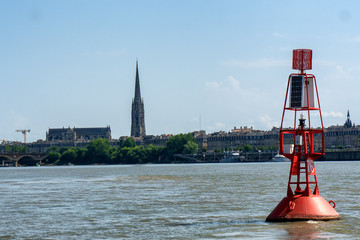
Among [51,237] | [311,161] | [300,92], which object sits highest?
[300,92]

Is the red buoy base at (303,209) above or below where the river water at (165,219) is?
above

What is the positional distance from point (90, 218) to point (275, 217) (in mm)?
6867

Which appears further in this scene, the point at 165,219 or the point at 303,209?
the point at 165,219

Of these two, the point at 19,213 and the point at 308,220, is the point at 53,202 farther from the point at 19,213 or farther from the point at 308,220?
the point at 308,220

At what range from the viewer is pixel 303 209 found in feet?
66.7

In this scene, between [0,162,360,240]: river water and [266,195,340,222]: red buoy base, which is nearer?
[0,162,360,240]: river water

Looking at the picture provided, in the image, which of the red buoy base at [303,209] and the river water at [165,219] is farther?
the red buoy base at [303,209]

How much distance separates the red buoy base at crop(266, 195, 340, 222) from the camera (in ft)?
66.6

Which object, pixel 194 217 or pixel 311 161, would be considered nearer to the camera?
pixel 311 161

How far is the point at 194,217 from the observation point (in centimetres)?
2436

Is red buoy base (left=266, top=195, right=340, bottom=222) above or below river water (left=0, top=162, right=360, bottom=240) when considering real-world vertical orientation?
above

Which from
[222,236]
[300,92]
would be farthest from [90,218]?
[300,92]

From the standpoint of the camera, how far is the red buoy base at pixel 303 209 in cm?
2031

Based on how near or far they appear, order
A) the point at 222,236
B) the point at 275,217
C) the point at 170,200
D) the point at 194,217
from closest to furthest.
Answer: the point at 222,236, the point at 275,217, the point at 194,217, the point at 170,200
